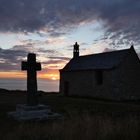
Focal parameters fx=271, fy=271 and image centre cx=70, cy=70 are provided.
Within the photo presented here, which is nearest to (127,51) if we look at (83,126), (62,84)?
(62,84)

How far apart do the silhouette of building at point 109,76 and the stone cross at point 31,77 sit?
15.1m

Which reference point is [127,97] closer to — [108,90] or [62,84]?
[108,90]

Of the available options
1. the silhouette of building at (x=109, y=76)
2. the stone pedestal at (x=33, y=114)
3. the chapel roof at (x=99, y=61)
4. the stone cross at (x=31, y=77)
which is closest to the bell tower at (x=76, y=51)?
the chapel roof at (x=99, y=61)

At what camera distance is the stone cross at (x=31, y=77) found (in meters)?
15.4

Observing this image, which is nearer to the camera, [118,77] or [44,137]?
[44,137]

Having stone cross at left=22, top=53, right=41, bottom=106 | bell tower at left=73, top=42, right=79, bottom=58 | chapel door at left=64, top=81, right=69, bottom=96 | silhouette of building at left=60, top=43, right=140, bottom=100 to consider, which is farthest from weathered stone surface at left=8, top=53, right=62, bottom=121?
bell tower at left=73, top=42, right=79, bottom=58

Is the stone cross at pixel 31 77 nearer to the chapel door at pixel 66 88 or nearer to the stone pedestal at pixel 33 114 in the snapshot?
the stone pedestal at pixel 33 114

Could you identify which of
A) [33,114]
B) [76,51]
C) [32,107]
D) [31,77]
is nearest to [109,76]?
[76,51]

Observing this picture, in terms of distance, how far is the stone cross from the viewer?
1542cm

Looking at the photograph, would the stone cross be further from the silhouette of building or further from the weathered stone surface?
the silhouette of building

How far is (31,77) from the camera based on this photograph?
1562 centimetres

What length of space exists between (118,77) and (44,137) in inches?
864

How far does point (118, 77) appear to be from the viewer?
2950 centimetres

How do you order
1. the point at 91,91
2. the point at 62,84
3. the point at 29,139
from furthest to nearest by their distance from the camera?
1. the point at 62,84
2. the point at 91,91
3. the point at 29,139
